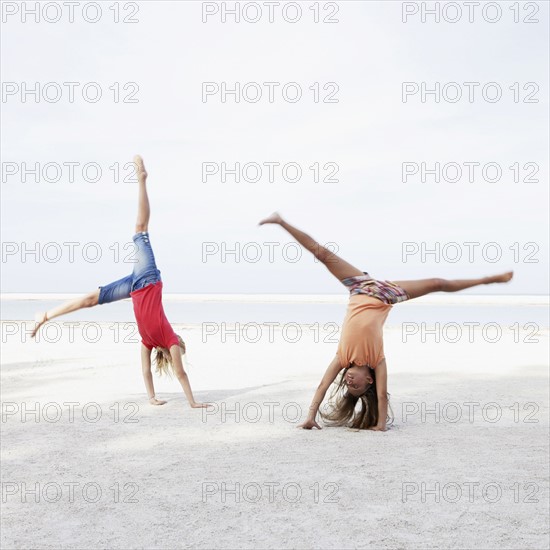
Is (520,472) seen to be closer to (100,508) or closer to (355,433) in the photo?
(355,433)

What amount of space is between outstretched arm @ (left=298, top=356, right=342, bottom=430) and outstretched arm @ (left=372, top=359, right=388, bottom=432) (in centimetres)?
43

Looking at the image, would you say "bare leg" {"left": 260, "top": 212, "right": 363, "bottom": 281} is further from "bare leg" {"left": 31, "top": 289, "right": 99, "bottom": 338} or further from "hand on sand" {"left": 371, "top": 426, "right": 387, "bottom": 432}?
"hand on sand" {"left": 371, "top": 426, "right": 387, "bottom": 432}

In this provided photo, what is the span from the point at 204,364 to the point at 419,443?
7.15 metres

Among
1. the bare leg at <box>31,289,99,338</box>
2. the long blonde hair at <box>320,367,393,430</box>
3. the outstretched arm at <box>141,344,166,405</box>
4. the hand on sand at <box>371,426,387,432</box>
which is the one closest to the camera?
the bare leg at <box>31,289,99,338</box>

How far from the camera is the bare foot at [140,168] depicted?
579 centimetres

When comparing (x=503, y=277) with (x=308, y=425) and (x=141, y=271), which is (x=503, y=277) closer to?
(x=141, y=271)

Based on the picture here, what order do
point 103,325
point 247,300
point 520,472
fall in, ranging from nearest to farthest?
1. point 520,472
2. point 103,325
3. point 247,300

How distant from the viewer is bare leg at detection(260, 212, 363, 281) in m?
4.74

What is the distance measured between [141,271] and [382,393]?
3.02 metres

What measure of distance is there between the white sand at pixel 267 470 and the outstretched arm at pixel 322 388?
226 millimetres

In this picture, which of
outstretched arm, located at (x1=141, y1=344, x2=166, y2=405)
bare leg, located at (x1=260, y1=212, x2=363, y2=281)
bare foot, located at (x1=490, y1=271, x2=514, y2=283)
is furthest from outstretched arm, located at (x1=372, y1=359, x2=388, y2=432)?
outstretched arm, located at (x1=141, y1=344, x2=166, y2=405)

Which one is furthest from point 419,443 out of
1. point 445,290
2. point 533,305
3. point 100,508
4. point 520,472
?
point 533,305

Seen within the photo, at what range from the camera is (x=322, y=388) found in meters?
7.64

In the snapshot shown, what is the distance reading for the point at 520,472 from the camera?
6.22 meters
